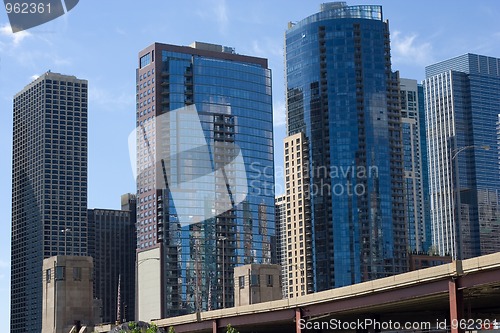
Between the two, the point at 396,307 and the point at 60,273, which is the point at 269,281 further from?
the point at 396,307

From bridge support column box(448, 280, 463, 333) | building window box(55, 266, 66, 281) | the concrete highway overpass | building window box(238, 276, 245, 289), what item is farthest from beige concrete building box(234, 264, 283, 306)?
bridge support column box(448, 280, 463, 333)

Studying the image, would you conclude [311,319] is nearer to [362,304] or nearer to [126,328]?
[362,304]

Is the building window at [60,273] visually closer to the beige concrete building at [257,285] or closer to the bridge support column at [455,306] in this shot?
the beige concrete building at [257,285]

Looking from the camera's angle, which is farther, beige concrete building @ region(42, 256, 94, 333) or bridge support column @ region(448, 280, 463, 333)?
beige concrete building @ region(42, 256, 94, 333)

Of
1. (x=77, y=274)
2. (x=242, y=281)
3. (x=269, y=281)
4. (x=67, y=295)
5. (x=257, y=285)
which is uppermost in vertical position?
(x=77, y=274)

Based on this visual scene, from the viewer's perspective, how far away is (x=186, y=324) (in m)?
108

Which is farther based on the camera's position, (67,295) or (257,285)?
(257,285)

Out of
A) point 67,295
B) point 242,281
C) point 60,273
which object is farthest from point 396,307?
point 60,273

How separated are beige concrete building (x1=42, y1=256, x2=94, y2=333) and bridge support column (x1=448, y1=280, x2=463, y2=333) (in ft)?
239

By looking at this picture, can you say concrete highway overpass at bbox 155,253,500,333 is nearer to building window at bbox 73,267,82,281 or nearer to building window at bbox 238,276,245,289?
building window at bbox 238,276,245,289

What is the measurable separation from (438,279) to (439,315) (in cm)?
2431

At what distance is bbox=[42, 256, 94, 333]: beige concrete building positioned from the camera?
12331 cm

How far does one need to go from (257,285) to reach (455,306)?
2862 inches

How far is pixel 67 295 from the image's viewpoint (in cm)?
12438
